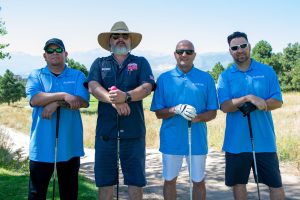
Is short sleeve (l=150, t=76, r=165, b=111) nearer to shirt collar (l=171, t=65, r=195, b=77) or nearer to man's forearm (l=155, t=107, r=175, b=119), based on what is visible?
man's forearm (l=155, t=107, r=175, b=119)

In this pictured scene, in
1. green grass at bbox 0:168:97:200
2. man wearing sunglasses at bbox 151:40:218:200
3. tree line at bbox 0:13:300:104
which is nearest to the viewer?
man wearing sunglasses at bbox 151:40:218:200

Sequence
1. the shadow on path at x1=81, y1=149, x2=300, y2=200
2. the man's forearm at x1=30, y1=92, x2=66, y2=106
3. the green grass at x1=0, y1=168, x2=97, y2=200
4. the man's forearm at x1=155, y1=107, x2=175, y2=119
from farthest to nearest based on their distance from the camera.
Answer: the shadow on path at x1=81, y1=149, x2=300, y2=200 < the green grass at x1=0, y1=168, x2=97, y2=200 < the man's forearm at x1=155, y1=107, x2=175, y2=119 < the man's forearm at x1=30, y1=92, x2=66, y2=106

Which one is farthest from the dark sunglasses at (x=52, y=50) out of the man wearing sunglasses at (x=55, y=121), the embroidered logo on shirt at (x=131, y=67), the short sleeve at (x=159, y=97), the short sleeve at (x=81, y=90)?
the short sleeve at (x=159, y=97)

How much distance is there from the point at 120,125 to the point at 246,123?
1.69 m

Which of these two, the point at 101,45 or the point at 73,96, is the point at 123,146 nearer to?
the point at 73,96

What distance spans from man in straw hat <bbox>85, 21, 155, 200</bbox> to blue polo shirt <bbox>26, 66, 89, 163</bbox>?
262mm

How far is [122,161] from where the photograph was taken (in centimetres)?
512

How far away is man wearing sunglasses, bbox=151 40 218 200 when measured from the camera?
5.32 m

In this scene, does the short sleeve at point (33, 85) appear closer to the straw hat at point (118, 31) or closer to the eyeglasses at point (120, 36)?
the straw hat at point (118, 31)

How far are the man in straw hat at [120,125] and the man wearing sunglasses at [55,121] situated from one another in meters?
0.31

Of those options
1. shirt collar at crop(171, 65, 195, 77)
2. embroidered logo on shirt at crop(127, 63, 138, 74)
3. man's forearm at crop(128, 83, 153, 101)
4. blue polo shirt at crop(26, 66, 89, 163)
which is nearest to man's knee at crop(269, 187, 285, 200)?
shirt collar at crop(171, 65, 195, 77)

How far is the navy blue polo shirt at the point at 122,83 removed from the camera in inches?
198

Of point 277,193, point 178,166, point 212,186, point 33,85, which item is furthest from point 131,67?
point 212,186

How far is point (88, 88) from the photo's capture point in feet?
16.9
